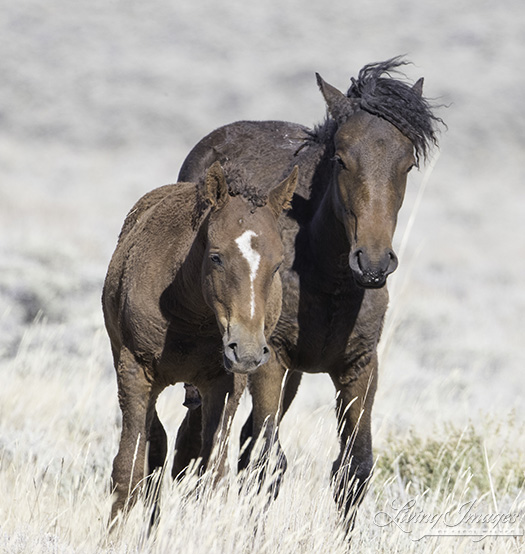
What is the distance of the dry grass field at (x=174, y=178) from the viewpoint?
4.27 metres

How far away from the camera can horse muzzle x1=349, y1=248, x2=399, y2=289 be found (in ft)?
13.1

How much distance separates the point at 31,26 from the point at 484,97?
749 inches

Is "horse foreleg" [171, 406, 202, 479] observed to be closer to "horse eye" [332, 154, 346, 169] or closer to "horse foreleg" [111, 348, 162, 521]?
"horse foreleg" [111, 348, 162, 521]

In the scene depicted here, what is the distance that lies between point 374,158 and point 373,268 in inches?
24.8

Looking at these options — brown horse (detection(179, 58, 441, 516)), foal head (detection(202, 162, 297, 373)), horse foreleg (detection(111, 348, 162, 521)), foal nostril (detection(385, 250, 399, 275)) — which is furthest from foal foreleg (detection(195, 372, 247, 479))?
foal nostril (detection(385, 250, 399, 275))

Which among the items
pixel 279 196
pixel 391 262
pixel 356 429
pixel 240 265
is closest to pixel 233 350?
pixel 240 265

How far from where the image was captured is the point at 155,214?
15.5 feet

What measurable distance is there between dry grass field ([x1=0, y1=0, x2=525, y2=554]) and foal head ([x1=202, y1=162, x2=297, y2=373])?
68 cm

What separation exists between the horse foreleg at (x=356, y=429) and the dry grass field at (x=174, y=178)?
6.4 inches

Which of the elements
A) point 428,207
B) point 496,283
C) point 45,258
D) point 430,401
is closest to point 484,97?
point 428,207

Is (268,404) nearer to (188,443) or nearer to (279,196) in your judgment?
(188,443)

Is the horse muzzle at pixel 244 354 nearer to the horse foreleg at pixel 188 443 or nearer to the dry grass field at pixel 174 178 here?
the dry grass field at pixel 174 178

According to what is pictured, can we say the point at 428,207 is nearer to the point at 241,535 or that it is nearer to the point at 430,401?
the point at 430,401

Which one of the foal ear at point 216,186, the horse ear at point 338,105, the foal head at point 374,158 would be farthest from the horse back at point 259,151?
the foal ear at point 216,186
